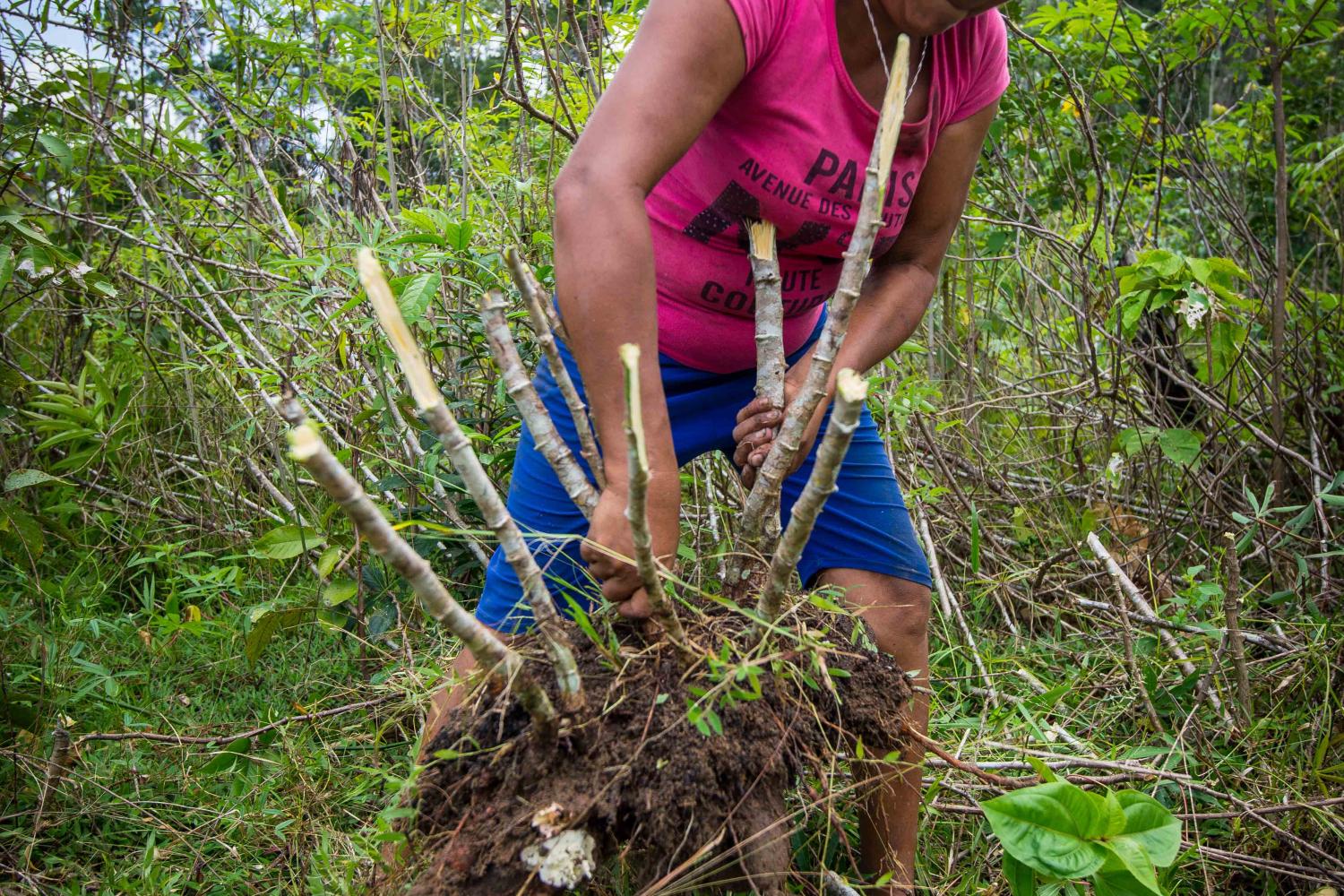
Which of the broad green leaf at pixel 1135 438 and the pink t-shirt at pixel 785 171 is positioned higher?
the pink t-shirt at pixel 785 171

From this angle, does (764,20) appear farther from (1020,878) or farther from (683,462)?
(1020,878)

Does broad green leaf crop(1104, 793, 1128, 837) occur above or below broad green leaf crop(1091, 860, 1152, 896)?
above

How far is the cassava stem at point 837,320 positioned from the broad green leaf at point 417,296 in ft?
2.84

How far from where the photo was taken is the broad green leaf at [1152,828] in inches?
50.6

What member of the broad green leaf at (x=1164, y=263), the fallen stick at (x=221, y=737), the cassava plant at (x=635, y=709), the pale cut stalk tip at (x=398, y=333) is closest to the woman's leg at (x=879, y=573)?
the cassava plant at (x=635, y=709)

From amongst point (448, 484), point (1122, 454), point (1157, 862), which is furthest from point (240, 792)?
point (1122, 454)

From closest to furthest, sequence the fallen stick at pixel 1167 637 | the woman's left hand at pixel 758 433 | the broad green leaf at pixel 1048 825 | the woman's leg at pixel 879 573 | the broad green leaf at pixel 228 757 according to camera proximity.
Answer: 1. the broad green leaf at pixel 1048 825
2. the woman's left hand at pixel 758 433
3. the woman's leg at pixel 879 573
4. the broad green leaf at pixel 228 757
5. the fallen stick at pixel 1167 637

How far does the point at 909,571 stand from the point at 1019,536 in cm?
152

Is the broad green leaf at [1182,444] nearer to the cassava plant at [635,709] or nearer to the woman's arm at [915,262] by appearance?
the woman's arm at [915,262]

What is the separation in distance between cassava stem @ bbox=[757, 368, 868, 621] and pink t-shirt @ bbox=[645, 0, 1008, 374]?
1.66 ft

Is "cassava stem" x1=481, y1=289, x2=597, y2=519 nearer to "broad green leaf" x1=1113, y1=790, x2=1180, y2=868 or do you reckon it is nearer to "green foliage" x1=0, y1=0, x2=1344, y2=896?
"green foliage" x1=0, y1=0, x2=1344, y2=896

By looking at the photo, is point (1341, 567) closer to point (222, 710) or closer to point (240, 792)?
point (240, 792)

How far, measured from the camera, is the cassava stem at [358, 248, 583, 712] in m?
0.90

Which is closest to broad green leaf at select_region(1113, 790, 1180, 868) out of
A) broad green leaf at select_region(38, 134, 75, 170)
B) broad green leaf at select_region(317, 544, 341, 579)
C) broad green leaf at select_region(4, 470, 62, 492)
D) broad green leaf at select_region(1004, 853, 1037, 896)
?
broad green leaf at select_region(1004, 853, 1037, 896)
